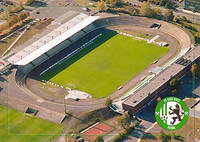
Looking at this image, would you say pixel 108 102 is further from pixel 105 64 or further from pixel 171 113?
pixel 171 113

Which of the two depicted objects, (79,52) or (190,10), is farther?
(190,10)

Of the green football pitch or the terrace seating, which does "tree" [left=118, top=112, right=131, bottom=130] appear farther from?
the terrace seating

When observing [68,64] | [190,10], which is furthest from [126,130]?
[190,10]

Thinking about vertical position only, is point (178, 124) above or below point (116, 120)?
above

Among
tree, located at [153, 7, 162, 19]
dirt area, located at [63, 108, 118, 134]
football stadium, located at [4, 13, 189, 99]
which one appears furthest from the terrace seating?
tree, located at [153, 7, 162, 19]

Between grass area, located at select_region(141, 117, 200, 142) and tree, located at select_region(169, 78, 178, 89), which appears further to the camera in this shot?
tree, located at select_region(169, 78, 178, 89)

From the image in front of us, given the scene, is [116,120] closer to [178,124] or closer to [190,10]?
[178,124]

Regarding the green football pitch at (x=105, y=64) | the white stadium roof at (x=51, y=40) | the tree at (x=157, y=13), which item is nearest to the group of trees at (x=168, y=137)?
the green football pitch at (x=105, y=64)

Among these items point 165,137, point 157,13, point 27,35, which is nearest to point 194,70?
point 165,137
